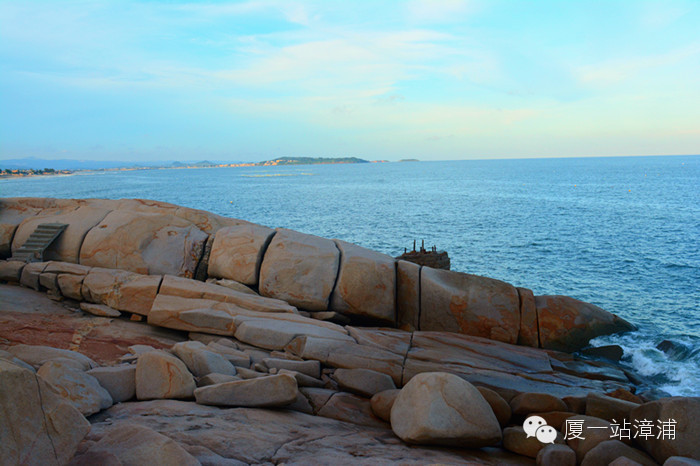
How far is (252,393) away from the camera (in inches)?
293

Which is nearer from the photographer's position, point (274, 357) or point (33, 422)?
point (33, 422)

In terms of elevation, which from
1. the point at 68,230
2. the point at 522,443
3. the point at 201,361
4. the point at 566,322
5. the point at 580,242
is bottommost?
the point at 566,322

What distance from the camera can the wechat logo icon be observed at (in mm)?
7527

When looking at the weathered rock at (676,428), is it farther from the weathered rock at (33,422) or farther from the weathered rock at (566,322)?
the weathered rock at (566,322)

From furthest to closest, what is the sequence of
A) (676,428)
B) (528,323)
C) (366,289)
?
(528,323) → (366,289) → (676,428)

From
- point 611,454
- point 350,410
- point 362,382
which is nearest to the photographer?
point 611,454

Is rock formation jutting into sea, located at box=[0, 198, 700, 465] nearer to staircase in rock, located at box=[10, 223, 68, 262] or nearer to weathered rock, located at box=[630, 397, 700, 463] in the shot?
weathered rock, located at box=[630, 397, 700, 463]

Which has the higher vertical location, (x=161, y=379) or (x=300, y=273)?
(x=300, y=273)

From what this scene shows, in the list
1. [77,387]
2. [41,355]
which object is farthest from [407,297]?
[77,387]

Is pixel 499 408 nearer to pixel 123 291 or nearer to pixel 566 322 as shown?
pixel 566 322

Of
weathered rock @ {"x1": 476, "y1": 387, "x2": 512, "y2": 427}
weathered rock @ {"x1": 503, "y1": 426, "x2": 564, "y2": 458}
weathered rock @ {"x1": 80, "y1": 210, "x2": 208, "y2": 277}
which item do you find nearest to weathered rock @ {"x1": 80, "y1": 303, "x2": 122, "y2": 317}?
weathered rock @ {"x1": 80, "y1": 210, "x2": 208, "y2": 277}

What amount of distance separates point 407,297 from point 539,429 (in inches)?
321

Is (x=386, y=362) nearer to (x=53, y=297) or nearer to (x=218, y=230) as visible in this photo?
(x=218, y=230)

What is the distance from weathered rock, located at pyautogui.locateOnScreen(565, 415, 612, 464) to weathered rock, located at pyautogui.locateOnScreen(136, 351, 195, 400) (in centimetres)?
618
